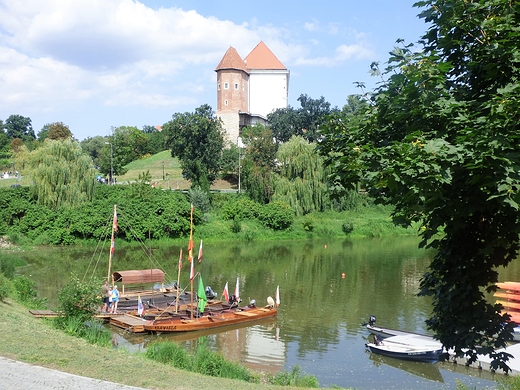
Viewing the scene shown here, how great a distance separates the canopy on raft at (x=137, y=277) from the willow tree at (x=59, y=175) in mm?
17143

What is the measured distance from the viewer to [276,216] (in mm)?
47375

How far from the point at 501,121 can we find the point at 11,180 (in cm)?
6114

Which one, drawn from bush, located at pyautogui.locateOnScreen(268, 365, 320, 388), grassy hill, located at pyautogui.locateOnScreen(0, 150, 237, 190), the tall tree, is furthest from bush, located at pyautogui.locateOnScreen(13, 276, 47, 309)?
the tall tree

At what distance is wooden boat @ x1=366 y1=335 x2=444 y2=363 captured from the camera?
1694 cm

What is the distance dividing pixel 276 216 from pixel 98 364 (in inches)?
1498

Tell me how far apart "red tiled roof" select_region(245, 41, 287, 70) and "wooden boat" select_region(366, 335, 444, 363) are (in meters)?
66.7

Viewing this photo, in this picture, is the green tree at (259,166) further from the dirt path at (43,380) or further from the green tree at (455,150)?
the green tree at (455,150)

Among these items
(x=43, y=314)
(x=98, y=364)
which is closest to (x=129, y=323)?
(x=43, y=314)

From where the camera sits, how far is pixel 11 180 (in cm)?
6028

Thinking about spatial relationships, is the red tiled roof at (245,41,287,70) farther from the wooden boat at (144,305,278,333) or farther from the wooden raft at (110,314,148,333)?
the wooden raft at (110,314,148,333)

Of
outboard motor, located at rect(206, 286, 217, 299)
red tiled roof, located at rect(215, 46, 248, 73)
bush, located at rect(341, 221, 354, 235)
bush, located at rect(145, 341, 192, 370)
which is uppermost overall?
red tiled roof, located at rect(215, 46, 248, 73)

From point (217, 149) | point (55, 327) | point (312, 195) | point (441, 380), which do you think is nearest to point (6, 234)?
point (217, 149)

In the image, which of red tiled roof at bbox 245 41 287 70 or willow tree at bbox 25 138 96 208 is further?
red tiled roof at bbox 245 41 287 70

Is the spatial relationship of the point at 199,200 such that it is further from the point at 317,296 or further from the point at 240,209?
the point at 317,296
